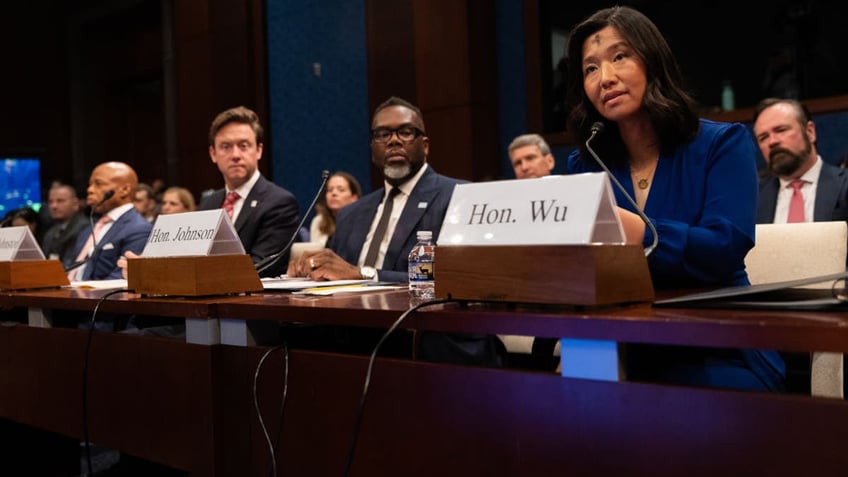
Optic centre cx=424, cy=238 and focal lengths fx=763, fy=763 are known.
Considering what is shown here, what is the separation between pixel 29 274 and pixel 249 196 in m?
0.92

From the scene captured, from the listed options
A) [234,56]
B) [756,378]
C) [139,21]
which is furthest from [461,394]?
[139,21]

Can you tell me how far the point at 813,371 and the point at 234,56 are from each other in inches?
240

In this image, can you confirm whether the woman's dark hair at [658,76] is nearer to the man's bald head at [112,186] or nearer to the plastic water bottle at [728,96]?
the man's bald head at [112,186]

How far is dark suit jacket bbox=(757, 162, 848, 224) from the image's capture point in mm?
2828

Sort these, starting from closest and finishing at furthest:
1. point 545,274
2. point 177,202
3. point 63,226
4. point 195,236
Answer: point 545,274 < point 195,236 < point 177,202 < point 63,226

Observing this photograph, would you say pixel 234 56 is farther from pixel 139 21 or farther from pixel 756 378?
pixel 756 378

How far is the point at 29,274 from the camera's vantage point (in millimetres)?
2078

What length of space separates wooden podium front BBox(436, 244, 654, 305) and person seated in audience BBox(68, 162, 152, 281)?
2250mm

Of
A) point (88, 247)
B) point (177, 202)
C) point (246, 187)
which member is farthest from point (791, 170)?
point (177, 202)

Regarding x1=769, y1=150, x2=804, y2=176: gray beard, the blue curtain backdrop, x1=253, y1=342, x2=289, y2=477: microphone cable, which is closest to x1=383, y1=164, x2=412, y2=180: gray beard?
x1=253, y1=342, x2=289, y2=477: microphone cable

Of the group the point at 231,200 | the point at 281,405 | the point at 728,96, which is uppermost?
the point at 728,96

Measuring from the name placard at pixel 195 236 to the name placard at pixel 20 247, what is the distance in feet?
2.18

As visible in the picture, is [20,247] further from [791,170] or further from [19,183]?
[19,183]

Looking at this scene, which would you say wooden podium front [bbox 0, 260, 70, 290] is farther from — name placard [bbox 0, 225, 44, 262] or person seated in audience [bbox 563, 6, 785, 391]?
person seated in audience [bbox 563, 6, 785, 391]
